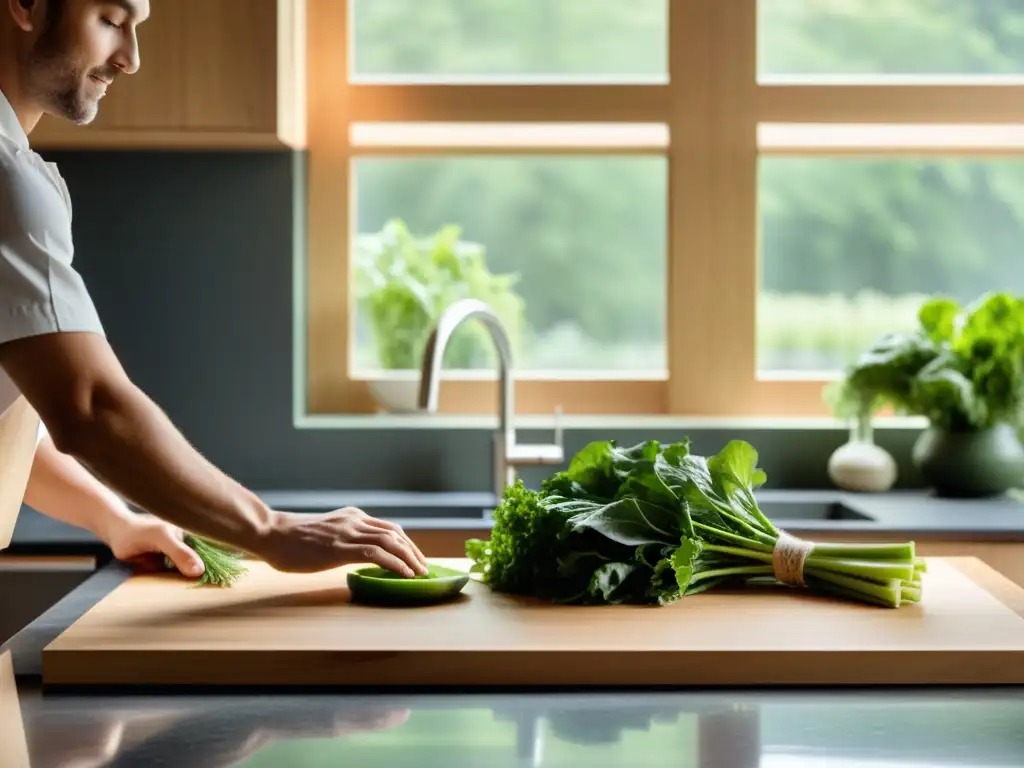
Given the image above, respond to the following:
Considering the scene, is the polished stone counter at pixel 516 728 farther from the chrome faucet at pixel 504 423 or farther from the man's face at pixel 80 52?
the chrome faucet at pixel 504 423

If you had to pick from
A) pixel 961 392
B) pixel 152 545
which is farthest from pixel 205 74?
pixel 961 392

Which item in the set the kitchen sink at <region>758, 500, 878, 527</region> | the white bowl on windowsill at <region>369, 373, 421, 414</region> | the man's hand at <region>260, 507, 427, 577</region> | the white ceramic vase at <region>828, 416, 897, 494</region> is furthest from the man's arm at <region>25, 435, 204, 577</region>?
the white ceramic vase at <region>828, 416, 897, 494</region>

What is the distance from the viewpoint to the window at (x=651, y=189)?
2.95 meters

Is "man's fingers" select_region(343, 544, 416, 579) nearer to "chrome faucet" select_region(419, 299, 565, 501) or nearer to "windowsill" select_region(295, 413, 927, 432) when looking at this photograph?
"chrome faucet" select_region(419, 299, 565, 501)

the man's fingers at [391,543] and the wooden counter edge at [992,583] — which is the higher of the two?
the man's fingers at [391,543]

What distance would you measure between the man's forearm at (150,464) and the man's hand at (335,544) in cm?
7

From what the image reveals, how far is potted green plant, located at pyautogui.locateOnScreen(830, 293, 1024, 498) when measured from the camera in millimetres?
2617

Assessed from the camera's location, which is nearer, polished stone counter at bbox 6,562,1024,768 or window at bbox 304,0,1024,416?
polished stone counter at bbox 6,562,1024,768

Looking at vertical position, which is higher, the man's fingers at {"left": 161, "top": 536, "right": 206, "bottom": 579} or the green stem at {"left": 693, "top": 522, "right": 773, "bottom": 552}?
the green stem at {"left": 693, "top": 522, "right": 773, "bottom": 552}

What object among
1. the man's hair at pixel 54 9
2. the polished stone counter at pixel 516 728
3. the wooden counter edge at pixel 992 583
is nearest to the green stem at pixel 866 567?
the wooden counter edge at pixel 992 583

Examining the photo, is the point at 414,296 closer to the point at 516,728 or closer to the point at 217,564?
the point at 217,564

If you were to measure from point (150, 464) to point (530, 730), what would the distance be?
17.1 inches

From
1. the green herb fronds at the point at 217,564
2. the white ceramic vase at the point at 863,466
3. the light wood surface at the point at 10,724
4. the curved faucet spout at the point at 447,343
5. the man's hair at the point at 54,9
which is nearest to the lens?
the light wood surface at the point at 10,724

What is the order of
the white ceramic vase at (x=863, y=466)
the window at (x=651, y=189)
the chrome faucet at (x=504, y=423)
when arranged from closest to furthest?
the chrome faucet at (x=504, y=423) → the white ceramic vase at (x=863, y=466) → the window at (x=651, y=189)
